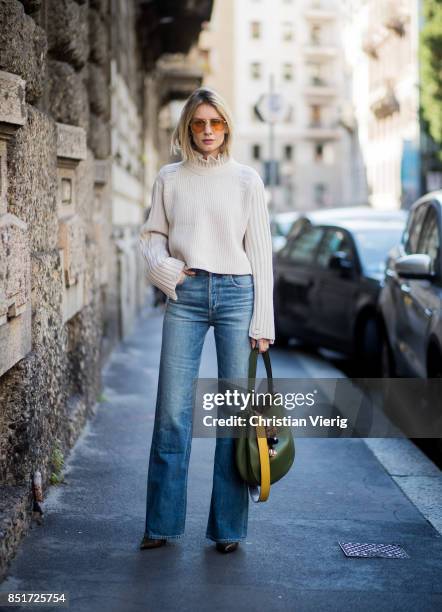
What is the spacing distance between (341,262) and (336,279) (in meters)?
0.23

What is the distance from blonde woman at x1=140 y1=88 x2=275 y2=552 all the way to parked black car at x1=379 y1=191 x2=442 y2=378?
8.36 ft

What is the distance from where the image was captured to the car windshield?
39.0 ft

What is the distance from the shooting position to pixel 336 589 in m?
4.71

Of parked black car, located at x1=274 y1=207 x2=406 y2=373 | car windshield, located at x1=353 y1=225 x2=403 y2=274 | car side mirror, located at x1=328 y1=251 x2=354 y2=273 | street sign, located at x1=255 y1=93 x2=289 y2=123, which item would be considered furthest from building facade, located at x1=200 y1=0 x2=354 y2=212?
car side mirror, located at x1=328 y1=251 x2=354 y2=273

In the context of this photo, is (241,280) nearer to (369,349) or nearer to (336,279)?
(369,349)

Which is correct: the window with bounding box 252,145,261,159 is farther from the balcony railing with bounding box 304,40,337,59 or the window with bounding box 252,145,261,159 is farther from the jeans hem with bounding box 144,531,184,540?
the jeans hem with bounding box 144,531,184,540

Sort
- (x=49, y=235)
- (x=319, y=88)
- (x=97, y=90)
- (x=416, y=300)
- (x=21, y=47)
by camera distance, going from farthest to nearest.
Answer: (x=319, y=88) → (x=97, y=90) → (x=416, y=300) → (x=49, y=235) → (x=21, y=47)

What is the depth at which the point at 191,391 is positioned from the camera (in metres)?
5.18

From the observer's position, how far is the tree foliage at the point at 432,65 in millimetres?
40250

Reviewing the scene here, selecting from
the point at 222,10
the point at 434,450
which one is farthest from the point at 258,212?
the point at 222,10

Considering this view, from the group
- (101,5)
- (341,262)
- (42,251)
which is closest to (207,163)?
(42,251)

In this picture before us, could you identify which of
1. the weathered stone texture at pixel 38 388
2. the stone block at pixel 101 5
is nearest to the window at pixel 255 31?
the stone block at pixel 101 5

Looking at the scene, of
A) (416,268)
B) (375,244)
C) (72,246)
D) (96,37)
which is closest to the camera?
(72,246)

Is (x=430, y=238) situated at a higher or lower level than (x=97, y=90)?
lower
